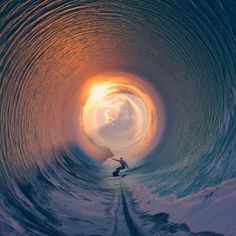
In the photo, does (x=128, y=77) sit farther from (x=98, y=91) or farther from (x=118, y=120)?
(x=118, y=120)

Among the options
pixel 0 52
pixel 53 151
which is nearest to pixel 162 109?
pixel 53 151

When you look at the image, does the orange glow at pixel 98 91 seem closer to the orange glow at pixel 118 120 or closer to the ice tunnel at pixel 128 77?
the orange glow at pixel 118 120

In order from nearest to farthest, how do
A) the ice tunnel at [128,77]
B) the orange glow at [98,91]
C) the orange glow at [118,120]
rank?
1. the ice tunnel at [128,77]
2. the orange glow at [118,120]
3. the orange glow at [98,91]

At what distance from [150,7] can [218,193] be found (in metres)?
2.74

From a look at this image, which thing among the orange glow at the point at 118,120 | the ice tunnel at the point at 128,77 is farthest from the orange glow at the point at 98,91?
the ice tunnel at the point at 128,77

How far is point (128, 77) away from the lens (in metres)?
8.25

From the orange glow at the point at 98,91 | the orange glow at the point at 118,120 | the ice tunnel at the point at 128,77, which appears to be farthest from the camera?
the orange glow at the point at 98,91

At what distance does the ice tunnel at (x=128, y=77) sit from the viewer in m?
4.41

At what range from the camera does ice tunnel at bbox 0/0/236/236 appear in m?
4.41

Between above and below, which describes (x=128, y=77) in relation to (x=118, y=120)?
above

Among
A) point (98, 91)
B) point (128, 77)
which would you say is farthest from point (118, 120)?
point (128, 77)

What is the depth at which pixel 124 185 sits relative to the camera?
7039 mm

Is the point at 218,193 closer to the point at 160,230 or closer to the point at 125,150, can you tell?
the point at 160,230

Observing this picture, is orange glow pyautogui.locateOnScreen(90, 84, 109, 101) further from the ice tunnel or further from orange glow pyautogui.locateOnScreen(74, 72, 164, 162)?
the ice tunnel
